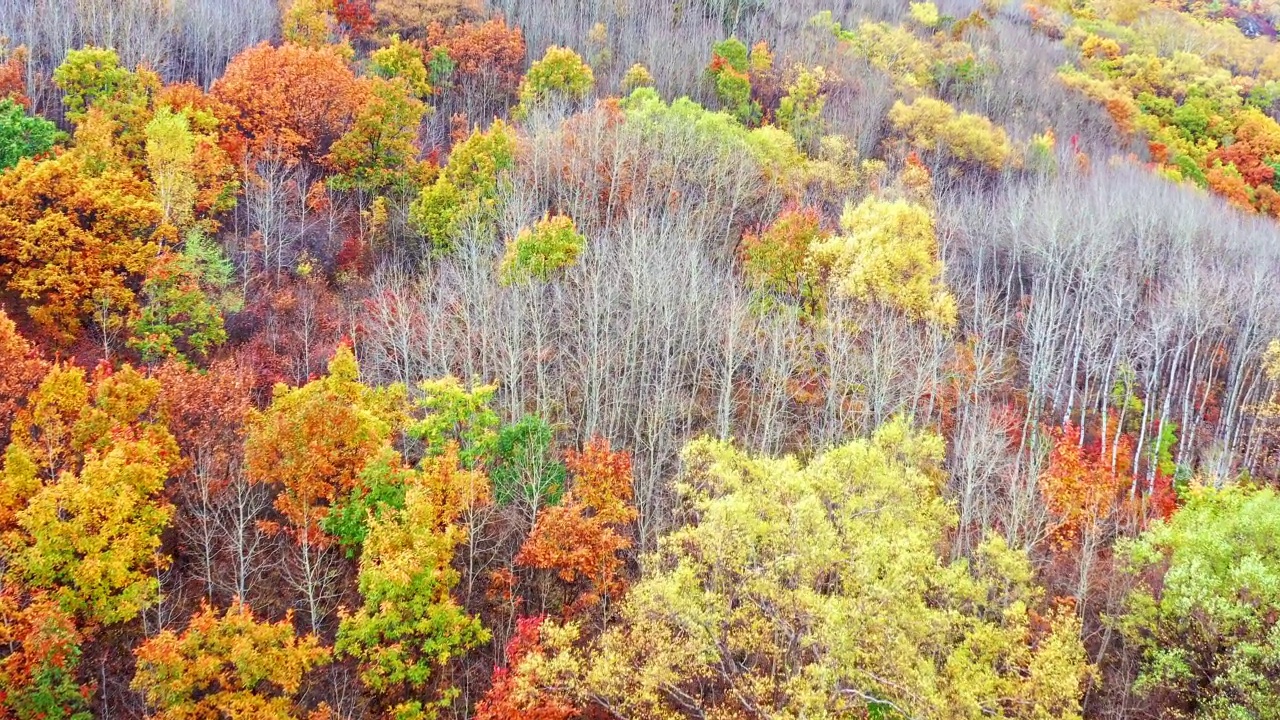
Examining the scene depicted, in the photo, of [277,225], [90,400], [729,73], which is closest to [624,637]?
[90,400]

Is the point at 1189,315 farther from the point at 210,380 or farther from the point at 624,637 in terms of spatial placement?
the point at 210,380

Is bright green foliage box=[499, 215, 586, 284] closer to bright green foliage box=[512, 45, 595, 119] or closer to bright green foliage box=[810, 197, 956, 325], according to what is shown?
bright green foliage box=[810, 197, 956, 325]

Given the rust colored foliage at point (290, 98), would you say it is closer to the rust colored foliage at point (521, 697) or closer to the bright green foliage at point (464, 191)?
the bright green foliage at point (464, 191)

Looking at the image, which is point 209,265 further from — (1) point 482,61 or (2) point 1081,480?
(2) point 1081,480

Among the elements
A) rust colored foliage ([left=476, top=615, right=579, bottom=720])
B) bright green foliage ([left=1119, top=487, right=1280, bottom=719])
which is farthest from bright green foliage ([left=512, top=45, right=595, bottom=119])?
bright green foliage ([left=1119, top=487, right=1280, bottom=719])

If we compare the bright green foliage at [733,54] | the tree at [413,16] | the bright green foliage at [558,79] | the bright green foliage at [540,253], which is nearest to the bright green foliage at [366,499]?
the bright green foliage at [540,253]
